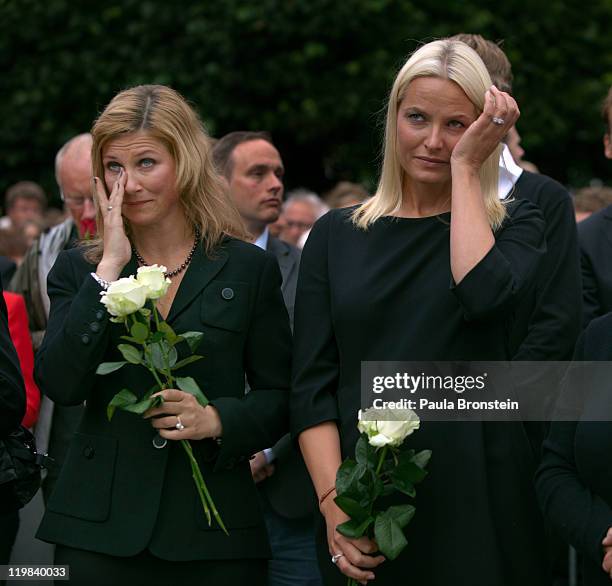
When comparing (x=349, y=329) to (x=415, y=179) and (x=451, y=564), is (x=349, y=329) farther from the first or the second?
(x=451, y=564)

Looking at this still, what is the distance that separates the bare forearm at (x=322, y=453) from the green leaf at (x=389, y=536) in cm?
25

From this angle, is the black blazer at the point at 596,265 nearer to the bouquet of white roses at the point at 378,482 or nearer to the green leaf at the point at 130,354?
the bouquet of white roses at the point at 378,482

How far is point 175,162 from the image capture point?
4289 millimetres

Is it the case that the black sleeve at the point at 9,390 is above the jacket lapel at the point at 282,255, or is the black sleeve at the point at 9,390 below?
below

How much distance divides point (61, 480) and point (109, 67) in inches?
421

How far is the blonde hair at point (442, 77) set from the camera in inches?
155

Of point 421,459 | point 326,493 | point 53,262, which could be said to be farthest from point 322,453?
point 53,262

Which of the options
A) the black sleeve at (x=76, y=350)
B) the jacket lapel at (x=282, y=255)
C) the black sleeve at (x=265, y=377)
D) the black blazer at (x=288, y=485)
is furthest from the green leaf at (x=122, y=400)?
the jacket lapel at (x=282, y=255)

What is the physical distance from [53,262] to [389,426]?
280 cm

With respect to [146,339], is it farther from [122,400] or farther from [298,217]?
[298,217]

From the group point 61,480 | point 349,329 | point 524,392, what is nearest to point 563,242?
point 524,392

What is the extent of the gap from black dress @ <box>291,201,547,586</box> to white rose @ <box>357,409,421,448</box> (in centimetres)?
30

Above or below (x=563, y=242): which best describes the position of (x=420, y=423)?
below

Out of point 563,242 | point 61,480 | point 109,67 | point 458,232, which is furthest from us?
point 109,67
